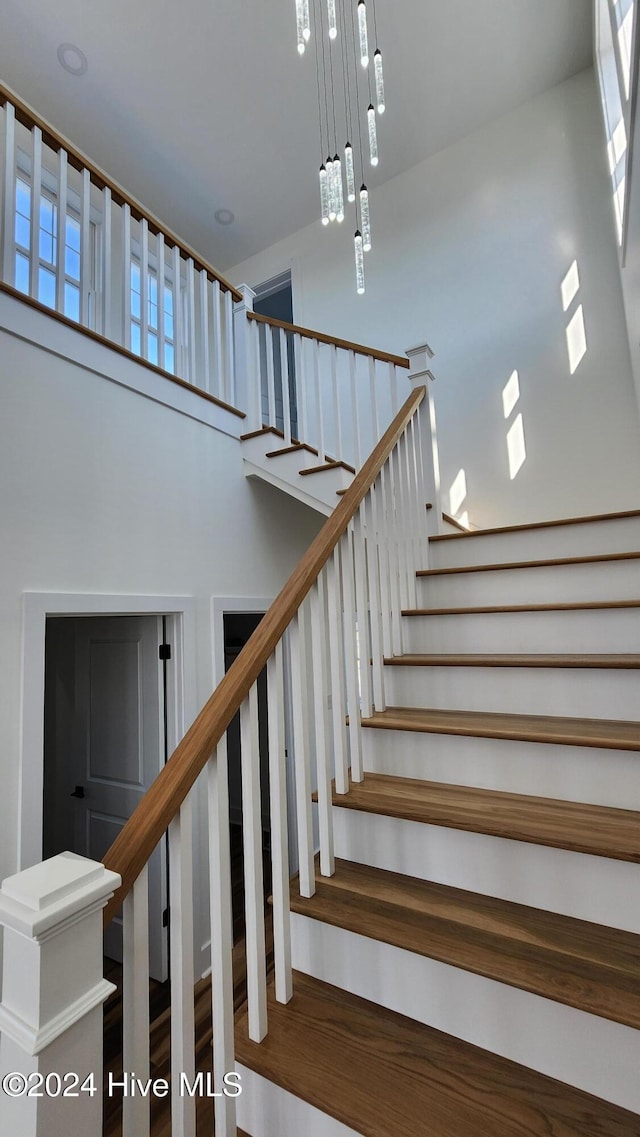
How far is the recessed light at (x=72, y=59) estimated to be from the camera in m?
A: 3.23

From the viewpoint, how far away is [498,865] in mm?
1285

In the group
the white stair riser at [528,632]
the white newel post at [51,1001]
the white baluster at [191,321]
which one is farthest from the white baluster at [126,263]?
the white newel post at [51,1001]

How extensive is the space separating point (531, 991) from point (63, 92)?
17.4ft

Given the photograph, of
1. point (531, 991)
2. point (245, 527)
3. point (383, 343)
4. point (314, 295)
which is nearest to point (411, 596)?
point (245, 527)

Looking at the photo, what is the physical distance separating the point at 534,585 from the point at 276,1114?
1.76m

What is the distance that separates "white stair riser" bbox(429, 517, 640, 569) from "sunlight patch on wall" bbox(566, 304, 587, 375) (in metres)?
1.70

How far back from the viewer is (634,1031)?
3.07 feet

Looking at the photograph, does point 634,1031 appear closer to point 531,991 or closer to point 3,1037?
point 531,991

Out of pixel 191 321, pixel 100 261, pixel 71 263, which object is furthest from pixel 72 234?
pixel 191 321

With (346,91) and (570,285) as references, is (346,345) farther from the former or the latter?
(346,91)

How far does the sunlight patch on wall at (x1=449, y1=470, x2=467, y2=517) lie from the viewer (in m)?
3.78

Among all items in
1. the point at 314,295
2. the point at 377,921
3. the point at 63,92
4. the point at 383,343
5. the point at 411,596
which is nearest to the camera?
the point at 377,921

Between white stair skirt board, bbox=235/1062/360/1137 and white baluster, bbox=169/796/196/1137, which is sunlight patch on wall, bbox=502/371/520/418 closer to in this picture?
white baluster, bbox=169/796/196/1137

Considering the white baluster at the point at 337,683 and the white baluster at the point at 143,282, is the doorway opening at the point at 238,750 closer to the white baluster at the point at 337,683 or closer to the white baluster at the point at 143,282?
the white baluster at the point at 143,282
